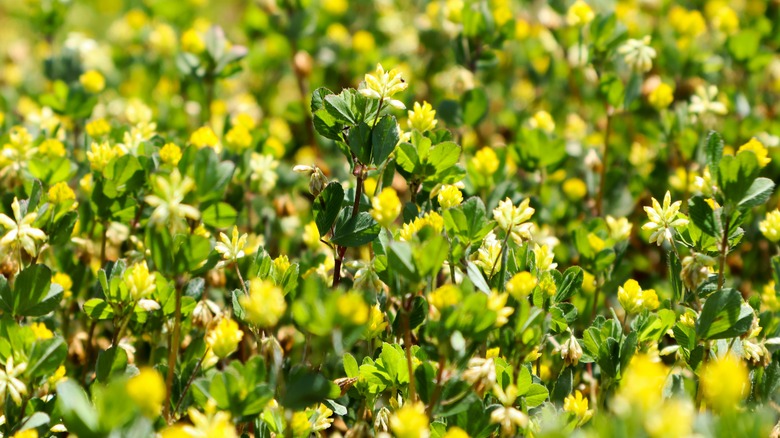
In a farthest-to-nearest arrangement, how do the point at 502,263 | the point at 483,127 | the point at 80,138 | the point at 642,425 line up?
the point at 483,127
the point at 80,138
the point at 502,263
the point at 642,425

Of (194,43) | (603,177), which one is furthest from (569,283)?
(194,43)

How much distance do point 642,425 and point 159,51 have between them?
280 cm

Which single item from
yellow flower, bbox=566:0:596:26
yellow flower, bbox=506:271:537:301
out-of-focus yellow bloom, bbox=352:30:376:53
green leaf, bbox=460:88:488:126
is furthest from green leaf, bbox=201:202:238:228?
out-of-focus yellow bloom, bbox=352:30:376:53

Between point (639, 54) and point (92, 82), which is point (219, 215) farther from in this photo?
point (639, 54)

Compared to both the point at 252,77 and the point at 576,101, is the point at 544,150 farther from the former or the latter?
the point at 252,77

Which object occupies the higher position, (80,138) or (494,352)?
(494,352)

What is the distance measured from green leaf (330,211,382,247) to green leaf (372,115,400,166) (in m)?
0.12

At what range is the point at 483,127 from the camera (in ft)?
10.5

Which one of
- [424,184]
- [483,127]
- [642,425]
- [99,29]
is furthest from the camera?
[99,29]

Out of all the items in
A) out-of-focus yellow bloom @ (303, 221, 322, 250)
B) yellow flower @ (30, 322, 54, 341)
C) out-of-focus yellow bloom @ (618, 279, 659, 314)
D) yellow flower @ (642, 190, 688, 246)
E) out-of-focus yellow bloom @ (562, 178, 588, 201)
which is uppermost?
yellow flower @ (642, 190, 688, 246)

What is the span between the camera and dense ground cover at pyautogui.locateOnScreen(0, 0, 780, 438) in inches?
54.9

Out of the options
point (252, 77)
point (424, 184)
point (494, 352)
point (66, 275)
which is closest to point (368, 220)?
point (424, 184)

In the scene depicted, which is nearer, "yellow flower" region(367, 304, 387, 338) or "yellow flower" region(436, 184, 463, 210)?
"yellow flower" region(367, 304, 387, 338)

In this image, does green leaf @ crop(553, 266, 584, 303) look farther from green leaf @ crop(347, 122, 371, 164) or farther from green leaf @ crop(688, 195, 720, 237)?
green leaf @ crop(347, 122, 371, 164)
